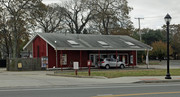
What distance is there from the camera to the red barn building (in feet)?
117

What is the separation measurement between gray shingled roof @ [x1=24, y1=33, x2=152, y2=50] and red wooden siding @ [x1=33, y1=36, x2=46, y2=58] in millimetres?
1159

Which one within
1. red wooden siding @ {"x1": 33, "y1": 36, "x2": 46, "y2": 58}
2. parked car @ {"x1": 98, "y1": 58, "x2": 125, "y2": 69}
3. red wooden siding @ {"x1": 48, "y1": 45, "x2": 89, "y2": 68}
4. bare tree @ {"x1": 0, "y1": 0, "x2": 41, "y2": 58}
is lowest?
parked car @ {"x1": 98, "y1": 58, "x2": 125, "y2": 69}

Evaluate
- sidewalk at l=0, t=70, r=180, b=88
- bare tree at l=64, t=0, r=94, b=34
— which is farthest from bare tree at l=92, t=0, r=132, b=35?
sidewalk at l=0, t=70, r=180, b=88

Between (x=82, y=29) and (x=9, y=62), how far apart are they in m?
32.3

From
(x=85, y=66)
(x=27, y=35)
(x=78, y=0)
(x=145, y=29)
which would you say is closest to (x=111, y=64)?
(x=85, y=66)

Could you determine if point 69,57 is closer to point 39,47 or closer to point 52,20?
point 39,47

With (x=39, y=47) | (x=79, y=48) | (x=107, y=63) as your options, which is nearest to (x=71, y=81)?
(x=79, y=48)

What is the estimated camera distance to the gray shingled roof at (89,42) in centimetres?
3495

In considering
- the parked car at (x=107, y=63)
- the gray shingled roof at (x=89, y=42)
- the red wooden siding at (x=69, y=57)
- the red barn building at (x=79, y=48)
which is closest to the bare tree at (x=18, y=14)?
the red barn building at (x=79, y=48)

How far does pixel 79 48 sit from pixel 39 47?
6.38 metres

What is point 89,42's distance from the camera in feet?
127

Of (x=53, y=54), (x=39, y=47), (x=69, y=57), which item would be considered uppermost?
(x=39, y=47)

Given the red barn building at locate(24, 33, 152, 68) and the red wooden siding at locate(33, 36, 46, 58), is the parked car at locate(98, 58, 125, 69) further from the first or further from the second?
the red wooden siding at locate(33, 36, 46, 58)

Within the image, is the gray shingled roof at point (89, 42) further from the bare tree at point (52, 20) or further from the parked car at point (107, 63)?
the bare tree at point (52, 20)
